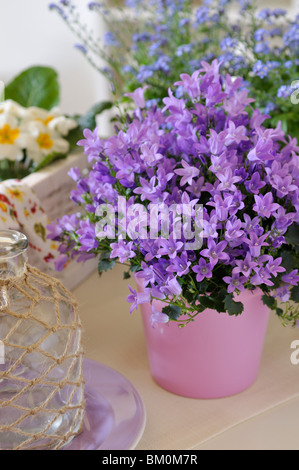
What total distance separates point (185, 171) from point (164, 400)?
0.80 ft

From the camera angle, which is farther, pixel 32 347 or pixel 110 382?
pixel 110 382

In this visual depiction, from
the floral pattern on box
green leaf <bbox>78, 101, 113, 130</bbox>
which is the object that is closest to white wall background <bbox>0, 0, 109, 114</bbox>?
green leaf <bbox>78, 101, 113, 130</bbox>

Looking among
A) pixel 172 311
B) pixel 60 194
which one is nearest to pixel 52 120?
pixel 60 194

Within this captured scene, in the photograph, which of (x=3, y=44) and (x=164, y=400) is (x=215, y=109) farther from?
(x=3, y=44)

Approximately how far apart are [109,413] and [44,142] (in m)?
0.48

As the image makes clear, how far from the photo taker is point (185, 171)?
1.96 feet

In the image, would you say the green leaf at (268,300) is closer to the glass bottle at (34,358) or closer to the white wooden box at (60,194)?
the glass bottle at (34,358)

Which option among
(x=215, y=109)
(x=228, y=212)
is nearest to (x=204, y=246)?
(x=228, y=212)

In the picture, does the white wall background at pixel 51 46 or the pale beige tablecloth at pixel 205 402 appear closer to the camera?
the pale beige tablecloth at pixel 205 402

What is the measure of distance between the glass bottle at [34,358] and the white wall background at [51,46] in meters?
1.64

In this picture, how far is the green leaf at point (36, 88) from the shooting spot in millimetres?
1185

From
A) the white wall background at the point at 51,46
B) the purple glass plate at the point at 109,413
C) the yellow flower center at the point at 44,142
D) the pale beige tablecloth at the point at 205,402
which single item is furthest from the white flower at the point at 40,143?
the white wall background at the point at 51,46

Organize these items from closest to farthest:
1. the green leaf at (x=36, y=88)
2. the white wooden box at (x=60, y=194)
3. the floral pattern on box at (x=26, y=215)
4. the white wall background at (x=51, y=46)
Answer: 1. the floral pattern on box at (x=26, y=215)
2. the white wooden box at (x=60, y=194)
3. the green leaf at (x=36, y=88)
4. the white wall background at (x=51, y=46)

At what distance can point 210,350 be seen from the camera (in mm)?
637
